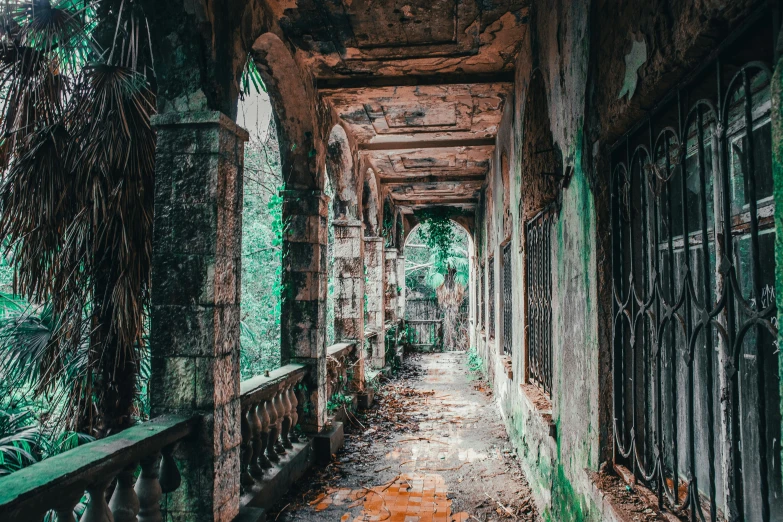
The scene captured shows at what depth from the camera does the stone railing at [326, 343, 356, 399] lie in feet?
18.9

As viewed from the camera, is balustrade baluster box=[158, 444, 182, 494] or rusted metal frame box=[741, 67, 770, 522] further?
balustrade baluster box=[158, 444, 182, 494]

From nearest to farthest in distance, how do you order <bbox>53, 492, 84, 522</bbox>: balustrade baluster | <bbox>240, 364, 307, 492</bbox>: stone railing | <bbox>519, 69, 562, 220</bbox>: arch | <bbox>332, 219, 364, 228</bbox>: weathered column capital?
<bbox>53, 492, 84, 522</bbox>: balustrade baluster, <bbox>519, 69, 562, 220</bbox>: arch, <bbox>240, 364, 307, 492</bbox>: stone railing, <bbox>332, 219, 364, 228</bbox>: weathered column capital

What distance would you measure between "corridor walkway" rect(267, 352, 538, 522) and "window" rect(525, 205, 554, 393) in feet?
3.06

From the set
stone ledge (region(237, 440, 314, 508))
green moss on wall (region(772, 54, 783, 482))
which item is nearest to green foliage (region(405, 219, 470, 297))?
stone ledge (region(237, 440, 314, 508))

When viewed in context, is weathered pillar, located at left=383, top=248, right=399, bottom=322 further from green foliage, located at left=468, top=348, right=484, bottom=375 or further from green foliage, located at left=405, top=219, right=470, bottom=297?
green foliage, located at left=468, top=348, right=484, bottom=375

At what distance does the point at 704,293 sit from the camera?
1564mm

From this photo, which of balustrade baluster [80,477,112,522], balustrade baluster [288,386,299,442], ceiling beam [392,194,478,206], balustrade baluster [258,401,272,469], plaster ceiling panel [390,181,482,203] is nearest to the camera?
balustrade baluster [80,477,112,522]

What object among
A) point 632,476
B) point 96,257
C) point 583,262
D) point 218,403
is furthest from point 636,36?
point 96,257

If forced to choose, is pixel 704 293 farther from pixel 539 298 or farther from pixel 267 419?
pixel 267 419

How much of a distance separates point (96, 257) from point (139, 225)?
297mm

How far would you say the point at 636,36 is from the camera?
5.83 feet

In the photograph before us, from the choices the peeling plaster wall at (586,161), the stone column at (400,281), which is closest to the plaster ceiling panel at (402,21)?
the peeling plaster wall at (586,161)

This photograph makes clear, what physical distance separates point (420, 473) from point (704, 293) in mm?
3520

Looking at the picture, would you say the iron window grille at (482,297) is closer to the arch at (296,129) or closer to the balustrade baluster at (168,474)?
the arch at (296,129)
